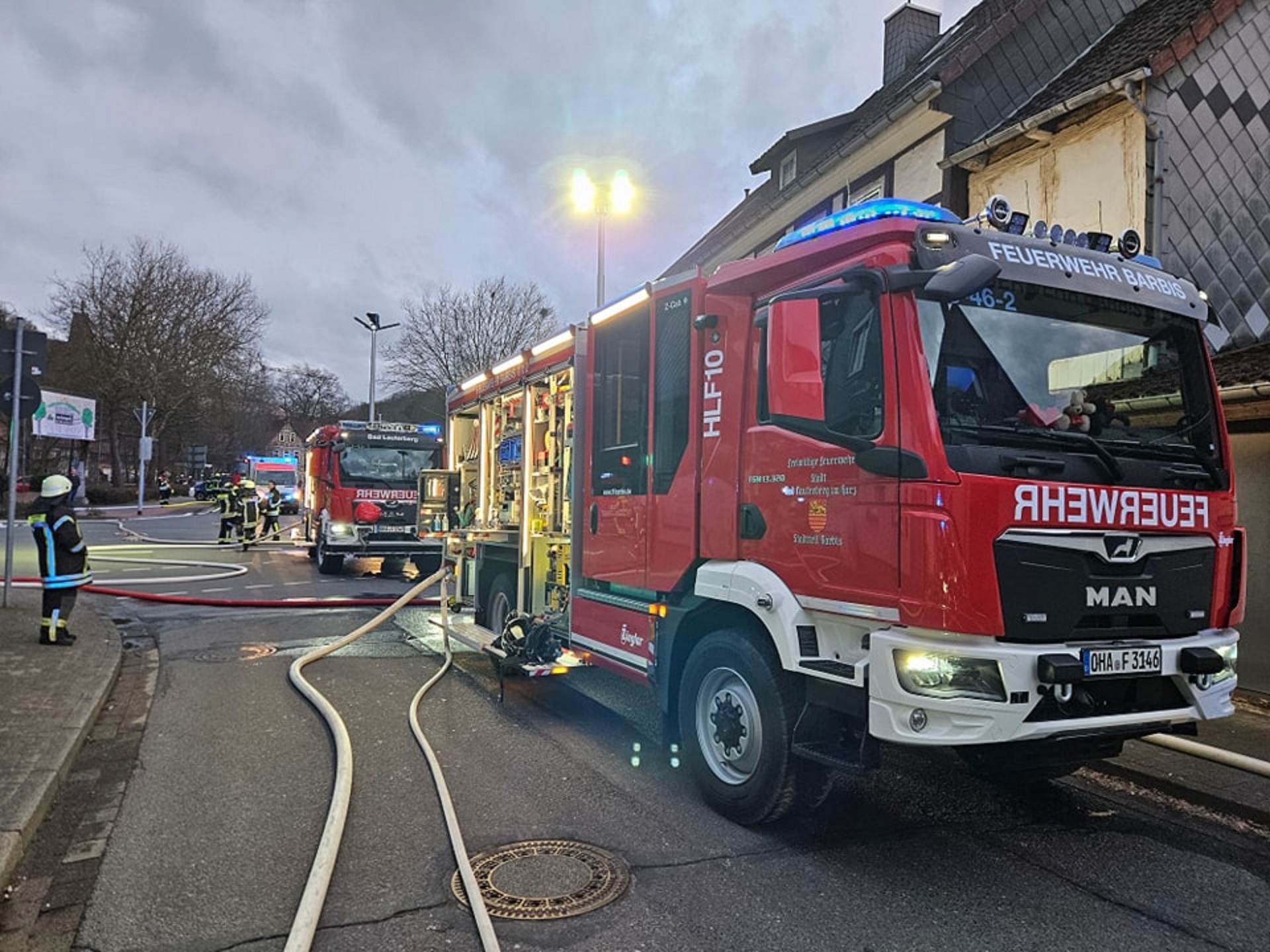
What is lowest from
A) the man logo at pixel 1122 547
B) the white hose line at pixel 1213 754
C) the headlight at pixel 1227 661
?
the white hose line at pixel 1213 754

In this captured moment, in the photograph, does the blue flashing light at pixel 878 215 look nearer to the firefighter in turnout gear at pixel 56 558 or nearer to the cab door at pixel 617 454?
the cab door at pixel 617 454

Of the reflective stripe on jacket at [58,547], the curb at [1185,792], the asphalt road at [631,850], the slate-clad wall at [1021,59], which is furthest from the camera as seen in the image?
the slate-clad wall at [1021,59]

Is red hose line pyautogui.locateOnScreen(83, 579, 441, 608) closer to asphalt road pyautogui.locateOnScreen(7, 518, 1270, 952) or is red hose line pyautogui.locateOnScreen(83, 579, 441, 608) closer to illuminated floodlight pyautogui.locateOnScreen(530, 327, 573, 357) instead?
asphalt road pyautogui.locateOnScreen(7, 518, 1270, 952)

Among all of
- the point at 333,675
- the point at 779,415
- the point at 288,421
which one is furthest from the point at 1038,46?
the point at 288,421

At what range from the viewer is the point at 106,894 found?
350 centimetres

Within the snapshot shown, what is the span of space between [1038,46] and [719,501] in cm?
1286

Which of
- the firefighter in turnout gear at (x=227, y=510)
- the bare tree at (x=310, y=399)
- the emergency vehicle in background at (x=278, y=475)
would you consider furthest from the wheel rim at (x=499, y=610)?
the bare tree at (x=310, y=399)

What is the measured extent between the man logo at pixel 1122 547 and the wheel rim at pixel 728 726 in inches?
66.1

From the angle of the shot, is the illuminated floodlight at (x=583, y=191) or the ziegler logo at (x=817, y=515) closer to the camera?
the ziegler logo at (x=817, y=515)

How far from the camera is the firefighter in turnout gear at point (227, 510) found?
2025 centimetres

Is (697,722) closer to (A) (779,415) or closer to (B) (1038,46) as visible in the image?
(A) (779,415)

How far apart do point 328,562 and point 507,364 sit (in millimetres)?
9725

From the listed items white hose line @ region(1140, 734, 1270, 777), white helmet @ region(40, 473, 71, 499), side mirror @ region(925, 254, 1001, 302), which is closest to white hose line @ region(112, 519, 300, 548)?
white helmet @ region(40, 473, 71, 499)

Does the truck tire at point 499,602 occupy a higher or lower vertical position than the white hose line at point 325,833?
higher
